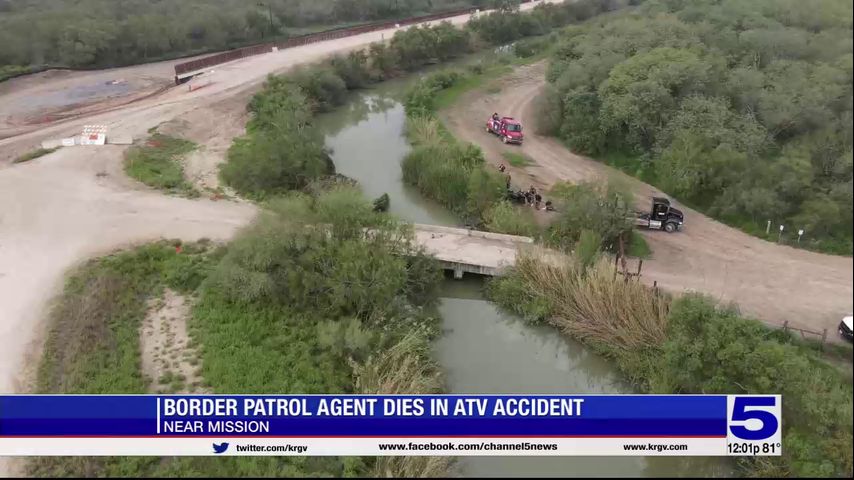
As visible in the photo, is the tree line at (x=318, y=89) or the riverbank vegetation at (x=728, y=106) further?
the tree line at (x=318, y=89)

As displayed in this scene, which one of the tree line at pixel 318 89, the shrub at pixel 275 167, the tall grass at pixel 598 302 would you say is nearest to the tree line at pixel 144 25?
the tree line at pixel 318 89

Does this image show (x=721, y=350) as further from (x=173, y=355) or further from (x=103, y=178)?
(x=103, y=178)

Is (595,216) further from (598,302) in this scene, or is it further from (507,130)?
(507,130)

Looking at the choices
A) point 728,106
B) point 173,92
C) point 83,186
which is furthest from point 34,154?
point 728,106

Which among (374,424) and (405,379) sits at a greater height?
(374,424)

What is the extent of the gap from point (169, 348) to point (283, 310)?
3.69 m

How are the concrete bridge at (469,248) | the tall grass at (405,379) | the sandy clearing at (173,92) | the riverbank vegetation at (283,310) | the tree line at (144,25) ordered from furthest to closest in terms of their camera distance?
1. the tree line at (144,25)
2. the sandy clearing at (173,92)
3. the concrete bridge at (469,248)
4. the riverbank vegetation at (283,310)
5. the tall grass at (405,379)

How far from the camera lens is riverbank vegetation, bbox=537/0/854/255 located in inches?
400

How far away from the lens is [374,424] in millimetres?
12797

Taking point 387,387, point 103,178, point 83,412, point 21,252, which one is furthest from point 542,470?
point 103,178

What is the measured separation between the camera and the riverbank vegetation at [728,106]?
10.2 metres

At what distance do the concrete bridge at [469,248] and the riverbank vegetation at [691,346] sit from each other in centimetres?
108

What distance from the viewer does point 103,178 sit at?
31.2 m

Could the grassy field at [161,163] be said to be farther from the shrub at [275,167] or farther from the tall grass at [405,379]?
the tall grass at [405,379]
